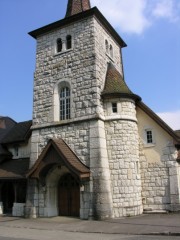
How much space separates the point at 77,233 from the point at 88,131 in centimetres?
586

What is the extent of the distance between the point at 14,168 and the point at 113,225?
849 centimetres

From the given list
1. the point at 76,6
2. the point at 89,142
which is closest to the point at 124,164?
the point at 89,142

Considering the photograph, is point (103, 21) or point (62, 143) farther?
point (103, 21)

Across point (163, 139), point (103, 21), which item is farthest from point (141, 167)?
point (103, 21)

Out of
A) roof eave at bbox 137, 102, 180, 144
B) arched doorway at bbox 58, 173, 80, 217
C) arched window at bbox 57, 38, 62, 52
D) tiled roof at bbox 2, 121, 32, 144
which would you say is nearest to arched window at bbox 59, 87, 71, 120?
arched window at bbox 57, 38, 62, 52

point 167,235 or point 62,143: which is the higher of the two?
point 62,143

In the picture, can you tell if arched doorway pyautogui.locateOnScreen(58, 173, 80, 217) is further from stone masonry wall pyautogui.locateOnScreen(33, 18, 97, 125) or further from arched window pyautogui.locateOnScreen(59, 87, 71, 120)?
stone masonry wall pyautogui.locateOnScreen(33, 18, 97, 125)

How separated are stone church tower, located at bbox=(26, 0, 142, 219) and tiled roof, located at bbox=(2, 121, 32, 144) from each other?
297cm

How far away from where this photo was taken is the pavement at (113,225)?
10.7 metres

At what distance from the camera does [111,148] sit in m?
15.6

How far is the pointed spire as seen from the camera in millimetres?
19484

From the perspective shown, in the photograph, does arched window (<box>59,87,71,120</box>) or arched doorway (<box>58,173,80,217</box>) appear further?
arched window (<box>59,87,71,120</box>)

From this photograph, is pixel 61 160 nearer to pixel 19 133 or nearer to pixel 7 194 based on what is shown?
pixel 19 133

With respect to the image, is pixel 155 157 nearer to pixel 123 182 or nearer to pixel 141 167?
pixel 141 167
